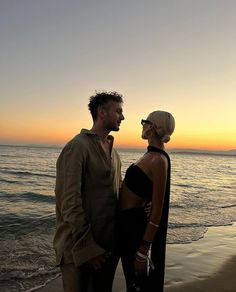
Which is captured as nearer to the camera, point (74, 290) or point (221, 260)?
point (74, 290)

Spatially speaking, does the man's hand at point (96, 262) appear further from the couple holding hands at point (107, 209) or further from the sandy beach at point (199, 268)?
the sandy beach at point (199, 268)

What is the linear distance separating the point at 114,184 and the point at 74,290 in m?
0.91

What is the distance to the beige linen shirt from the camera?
9.33ft

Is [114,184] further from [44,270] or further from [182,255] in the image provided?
[182,255]

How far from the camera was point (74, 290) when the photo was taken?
2969mm

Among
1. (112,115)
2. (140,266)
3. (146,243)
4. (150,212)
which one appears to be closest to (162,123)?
(112,115)

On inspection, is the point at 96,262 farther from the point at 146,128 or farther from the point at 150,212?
the point at 146,128

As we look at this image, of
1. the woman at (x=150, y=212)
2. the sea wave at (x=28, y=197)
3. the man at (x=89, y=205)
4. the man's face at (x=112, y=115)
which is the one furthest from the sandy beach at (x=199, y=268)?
the sea wave at (x=28, y=197)

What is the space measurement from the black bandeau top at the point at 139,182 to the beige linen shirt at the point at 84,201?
0.17m

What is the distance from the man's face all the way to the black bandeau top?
430 millimetres

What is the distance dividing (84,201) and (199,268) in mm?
4403

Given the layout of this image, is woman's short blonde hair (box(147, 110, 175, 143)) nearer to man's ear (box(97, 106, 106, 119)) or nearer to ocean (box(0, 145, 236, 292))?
man's ear (box(97, 106, 106, 119))

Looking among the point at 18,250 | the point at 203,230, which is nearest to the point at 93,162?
the point at 18,250

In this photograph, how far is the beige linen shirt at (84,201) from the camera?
2844mm
